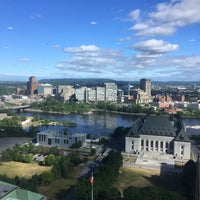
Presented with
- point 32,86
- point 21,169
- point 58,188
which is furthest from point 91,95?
point 58,188

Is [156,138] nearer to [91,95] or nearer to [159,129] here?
[159,129]

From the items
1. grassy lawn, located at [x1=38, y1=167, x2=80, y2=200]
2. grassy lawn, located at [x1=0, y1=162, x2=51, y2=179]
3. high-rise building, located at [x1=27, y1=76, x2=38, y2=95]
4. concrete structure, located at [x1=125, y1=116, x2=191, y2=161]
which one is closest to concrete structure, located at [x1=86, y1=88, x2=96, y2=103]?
high-rise building, located at [x1=27, y1=76, x2=38, y2=95]

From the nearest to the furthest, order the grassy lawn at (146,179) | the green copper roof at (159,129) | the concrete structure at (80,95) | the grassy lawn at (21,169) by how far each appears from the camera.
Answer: the grassy lawn at (146,179) → the grassy lawn at (21,169) → the green copper roof at (159,129) → the concrete structure at (80,95)

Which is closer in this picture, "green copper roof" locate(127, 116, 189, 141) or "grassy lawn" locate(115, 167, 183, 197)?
"grassy lawn" locate(115, 167, 183, 197)

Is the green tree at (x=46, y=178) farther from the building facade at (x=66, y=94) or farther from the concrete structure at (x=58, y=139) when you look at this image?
the building facade at (x=66, y=94)

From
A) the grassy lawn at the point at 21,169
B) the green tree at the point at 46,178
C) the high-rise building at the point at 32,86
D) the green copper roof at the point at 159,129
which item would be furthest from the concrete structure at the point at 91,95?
the green tree at the point at 46,178

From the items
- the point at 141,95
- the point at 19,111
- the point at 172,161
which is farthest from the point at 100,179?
the point at 141,95

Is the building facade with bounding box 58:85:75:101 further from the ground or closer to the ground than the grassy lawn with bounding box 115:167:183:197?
further from the ground

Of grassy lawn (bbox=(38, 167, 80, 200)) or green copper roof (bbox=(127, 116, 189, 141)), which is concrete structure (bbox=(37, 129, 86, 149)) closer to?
green copper roof (bbox=(127, 116, 189, 141))
